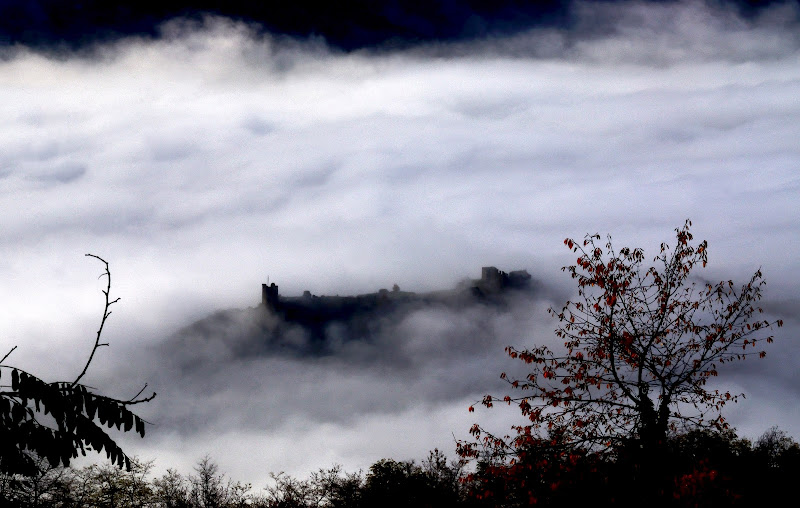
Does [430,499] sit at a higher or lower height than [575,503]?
higher

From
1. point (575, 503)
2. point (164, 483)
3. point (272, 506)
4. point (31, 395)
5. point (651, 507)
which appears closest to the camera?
point (31, 395)

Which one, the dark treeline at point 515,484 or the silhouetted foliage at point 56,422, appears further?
the dark treeline at point 515,484

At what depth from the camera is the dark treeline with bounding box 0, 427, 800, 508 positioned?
2062cm

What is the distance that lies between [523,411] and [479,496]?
2590 mm

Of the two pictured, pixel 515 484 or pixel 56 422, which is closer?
pixel 56 422

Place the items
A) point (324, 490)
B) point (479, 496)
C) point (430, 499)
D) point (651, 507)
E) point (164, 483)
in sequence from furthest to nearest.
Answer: point (164, 483)
point (324, 490)
point (430, 499)
point (479, 496)
point (651, 507)

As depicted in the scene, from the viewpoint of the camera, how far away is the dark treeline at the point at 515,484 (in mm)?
20625

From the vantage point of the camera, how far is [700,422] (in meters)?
20.2

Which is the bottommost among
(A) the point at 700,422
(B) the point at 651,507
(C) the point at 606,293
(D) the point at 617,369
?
(B) the point at 651,507

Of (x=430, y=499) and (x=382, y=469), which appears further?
(x=382, y=469)

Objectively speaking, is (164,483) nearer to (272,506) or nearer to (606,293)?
(272,506)

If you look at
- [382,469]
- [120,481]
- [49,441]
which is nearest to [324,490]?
[382,469]

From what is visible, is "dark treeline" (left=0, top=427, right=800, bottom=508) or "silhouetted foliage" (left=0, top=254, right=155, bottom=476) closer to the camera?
"silhouetted foliage" (left=0, top=254, right=155, bottom=476)

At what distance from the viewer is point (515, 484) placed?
71.3 ft
